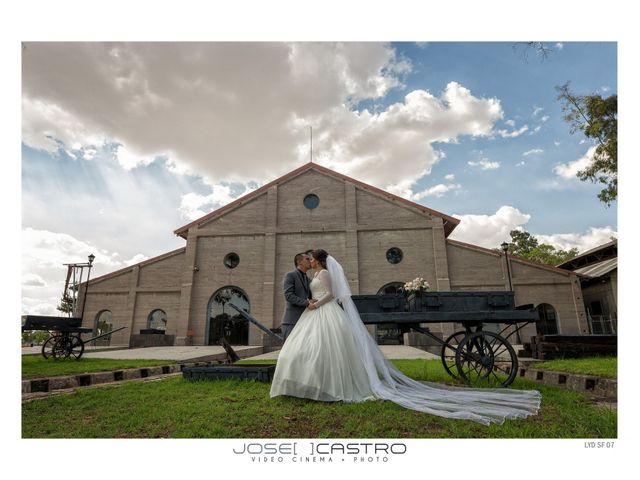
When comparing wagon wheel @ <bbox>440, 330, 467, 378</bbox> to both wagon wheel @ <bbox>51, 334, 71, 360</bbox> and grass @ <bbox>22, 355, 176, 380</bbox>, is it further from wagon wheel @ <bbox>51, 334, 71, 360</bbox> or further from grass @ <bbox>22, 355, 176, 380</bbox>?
wagon wheel @ <bbox>51, 334, 71, 360</bbox>

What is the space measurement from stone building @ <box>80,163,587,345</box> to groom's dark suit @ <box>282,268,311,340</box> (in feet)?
52.8

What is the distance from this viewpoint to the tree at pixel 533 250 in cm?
3947

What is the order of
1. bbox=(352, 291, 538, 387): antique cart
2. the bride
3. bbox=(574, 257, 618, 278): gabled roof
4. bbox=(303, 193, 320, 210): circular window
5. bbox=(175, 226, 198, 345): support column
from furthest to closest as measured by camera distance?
bbox=(303, 193, 320, 210): circular window < bbox=(175, 226, 198, 345): support column < bbox=(574, 257, 618, 278): gabled roof < bbox=(352, 291, 538, 387): antique cart < the bride

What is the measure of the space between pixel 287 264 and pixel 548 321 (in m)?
15.7

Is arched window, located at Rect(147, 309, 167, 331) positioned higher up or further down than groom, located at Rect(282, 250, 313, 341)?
further down

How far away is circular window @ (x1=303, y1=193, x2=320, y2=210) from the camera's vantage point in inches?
945

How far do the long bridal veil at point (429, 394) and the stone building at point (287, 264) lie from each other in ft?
54.5

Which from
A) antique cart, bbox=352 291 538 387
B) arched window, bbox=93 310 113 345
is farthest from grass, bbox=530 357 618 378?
arched window, bbox=93 310 113 345

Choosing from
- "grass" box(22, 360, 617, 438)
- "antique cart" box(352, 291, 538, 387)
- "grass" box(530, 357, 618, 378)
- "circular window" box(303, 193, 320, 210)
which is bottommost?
"grass" box(530, 357, 618, 378)

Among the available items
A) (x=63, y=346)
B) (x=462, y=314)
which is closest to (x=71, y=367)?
(x=63, y=346)

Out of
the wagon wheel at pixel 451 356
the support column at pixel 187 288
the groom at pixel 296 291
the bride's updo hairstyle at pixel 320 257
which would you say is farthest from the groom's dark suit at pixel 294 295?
the support column at pixel 187 288
